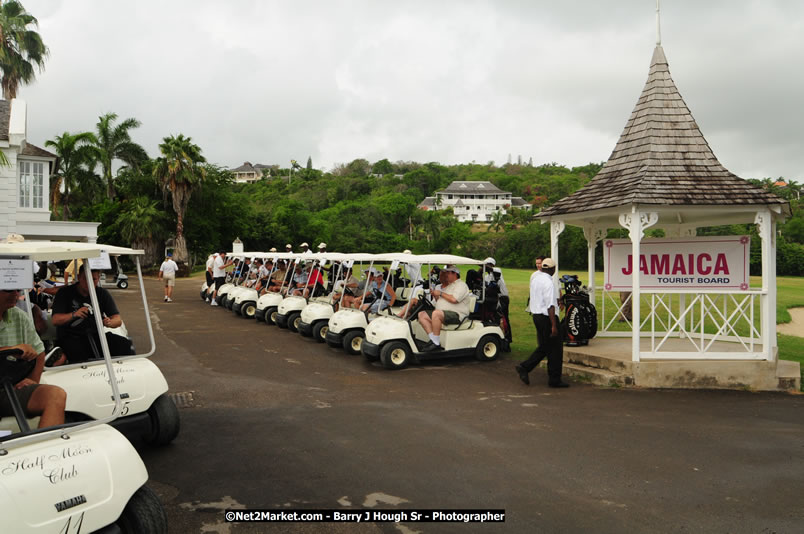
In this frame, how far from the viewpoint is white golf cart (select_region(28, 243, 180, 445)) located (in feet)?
17.3

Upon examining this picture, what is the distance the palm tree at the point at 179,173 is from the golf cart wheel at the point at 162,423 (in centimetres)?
3744

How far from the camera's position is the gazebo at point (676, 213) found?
8.83 m

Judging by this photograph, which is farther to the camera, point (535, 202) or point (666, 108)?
point (535, 202)

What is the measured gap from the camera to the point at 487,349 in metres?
10.9

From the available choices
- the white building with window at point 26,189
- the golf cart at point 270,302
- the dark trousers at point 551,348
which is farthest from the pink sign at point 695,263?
the white building with window at point 26,189

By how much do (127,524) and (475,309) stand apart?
28.2 ft

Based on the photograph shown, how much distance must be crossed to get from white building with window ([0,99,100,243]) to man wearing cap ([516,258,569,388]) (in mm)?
21952

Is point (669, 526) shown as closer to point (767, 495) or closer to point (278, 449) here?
point (767, 495)

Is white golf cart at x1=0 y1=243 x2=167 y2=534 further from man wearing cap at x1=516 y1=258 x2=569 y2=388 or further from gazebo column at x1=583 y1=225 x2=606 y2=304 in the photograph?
gazebo column at x1=583 y1=225 x2=606 y2=304

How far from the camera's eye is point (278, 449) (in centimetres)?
583

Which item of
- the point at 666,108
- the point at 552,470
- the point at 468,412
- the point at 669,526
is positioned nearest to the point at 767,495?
the point at 669,526

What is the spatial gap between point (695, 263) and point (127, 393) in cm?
846

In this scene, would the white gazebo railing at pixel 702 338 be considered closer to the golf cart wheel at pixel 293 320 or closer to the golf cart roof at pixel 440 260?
the golf cart roof at pixel 440 260

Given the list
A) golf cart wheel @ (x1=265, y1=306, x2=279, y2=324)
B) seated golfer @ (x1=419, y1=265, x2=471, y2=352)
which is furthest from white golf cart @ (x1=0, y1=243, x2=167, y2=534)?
golf cart wheel @ (x1=265, y1=306, x2=279, y2=324)
